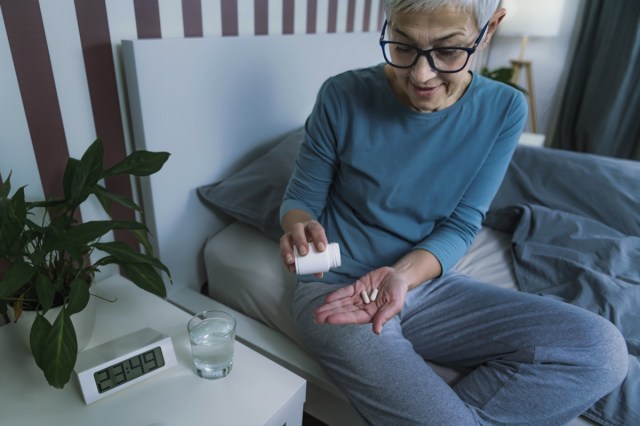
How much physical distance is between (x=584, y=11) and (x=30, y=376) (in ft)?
10.4

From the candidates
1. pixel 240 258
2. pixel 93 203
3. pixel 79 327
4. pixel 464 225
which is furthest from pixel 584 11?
pixel 79 327

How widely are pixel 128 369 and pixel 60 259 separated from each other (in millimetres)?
216

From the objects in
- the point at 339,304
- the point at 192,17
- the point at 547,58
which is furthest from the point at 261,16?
the point at 547,58

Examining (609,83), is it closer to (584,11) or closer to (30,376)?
(584,11)

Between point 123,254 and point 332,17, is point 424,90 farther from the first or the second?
point 332,17

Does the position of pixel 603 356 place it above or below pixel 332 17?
below

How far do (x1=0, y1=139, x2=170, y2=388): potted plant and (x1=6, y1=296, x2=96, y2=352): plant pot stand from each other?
14 millimetres

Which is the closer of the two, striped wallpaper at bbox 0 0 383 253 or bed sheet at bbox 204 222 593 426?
striped wallpaper at bbox 0 0 383 253

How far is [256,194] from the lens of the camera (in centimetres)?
112

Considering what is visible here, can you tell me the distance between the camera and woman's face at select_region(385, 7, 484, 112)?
69 centimetres

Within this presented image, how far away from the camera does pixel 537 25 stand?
2.46m

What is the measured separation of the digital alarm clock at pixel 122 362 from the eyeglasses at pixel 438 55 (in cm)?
64

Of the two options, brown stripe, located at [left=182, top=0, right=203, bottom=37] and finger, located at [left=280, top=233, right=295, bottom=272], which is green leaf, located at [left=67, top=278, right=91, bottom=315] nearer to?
finger, located at [left=280, top=233, right=295, bottom=272]

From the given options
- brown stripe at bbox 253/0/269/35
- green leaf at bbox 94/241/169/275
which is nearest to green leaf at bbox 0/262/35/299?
green leaf at bbox 94/241/169/275
